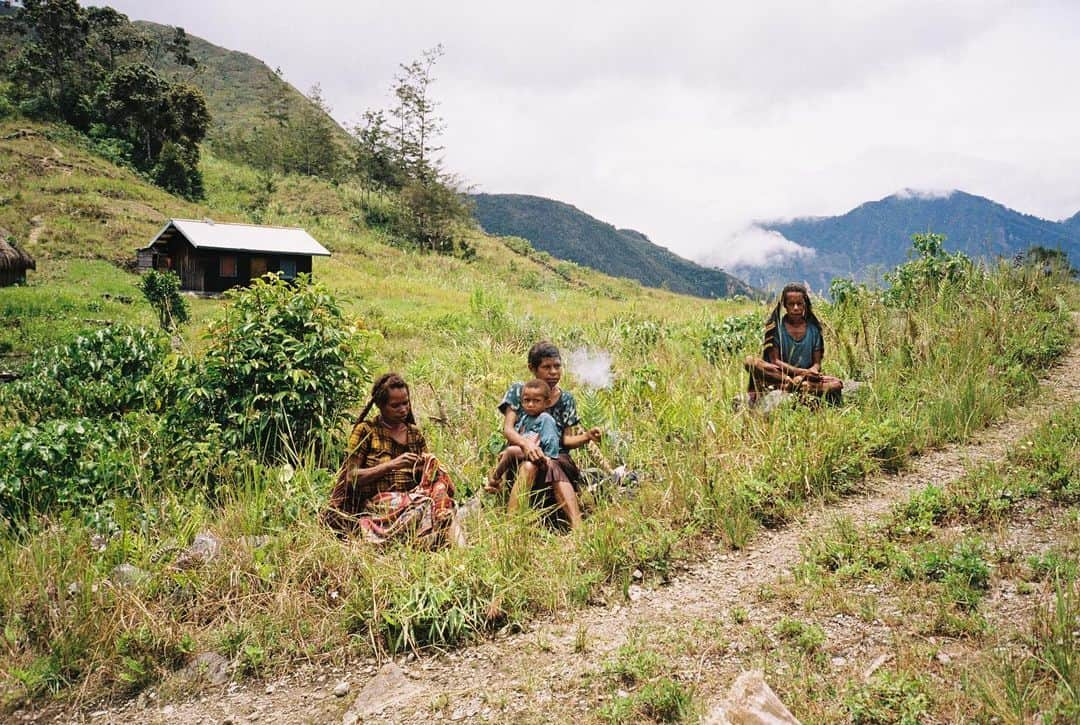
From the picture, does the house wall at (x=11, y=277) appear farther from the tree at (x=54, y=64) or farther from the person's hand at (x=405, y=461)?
the tree at (x=54, y=64)

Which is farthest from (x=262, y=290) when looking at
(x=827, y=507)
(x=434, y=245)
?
(x=434, y=245)

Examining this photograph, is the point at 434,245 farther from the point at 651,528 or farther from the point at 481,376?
the point at 651,528

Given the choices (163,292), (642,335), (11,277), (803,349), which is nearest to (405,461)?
(803,349)

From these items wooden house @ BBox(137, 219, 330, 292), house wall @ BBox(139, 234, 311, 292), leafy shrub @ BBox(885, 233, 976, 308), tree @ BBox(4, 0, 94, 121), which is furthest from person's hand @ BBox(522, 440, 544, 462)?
tree @ BBox(4, 0, 94, 121)

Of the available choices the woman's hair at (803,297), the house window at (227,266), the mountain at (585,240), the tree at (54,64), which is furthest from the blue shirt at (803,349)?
the mountain at (585,240)

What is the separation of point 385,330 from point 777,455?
987cm

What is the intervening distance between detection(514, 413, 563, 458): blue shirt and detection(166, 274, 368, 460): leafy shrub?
1569 millimetres

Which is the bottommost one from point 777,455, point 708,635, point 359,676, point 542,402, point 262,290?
point 359,676

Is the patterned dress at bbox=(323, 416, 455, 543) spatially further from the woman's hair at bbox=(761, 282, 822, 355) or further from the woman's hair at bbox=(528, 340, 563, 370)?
the woman's hair at bbox=(761, 282, 822, 355)

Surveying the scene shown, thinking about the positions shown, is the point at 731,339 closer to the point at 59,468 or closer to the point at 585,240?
the point at 59,468

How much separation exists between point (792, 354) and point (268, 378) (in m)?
4.23

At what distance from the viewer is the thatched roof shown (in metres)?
19.8

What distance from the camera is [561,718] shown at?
8.23 feet

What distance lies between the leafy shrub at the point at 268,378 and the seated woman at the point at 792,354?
3.41 metres
